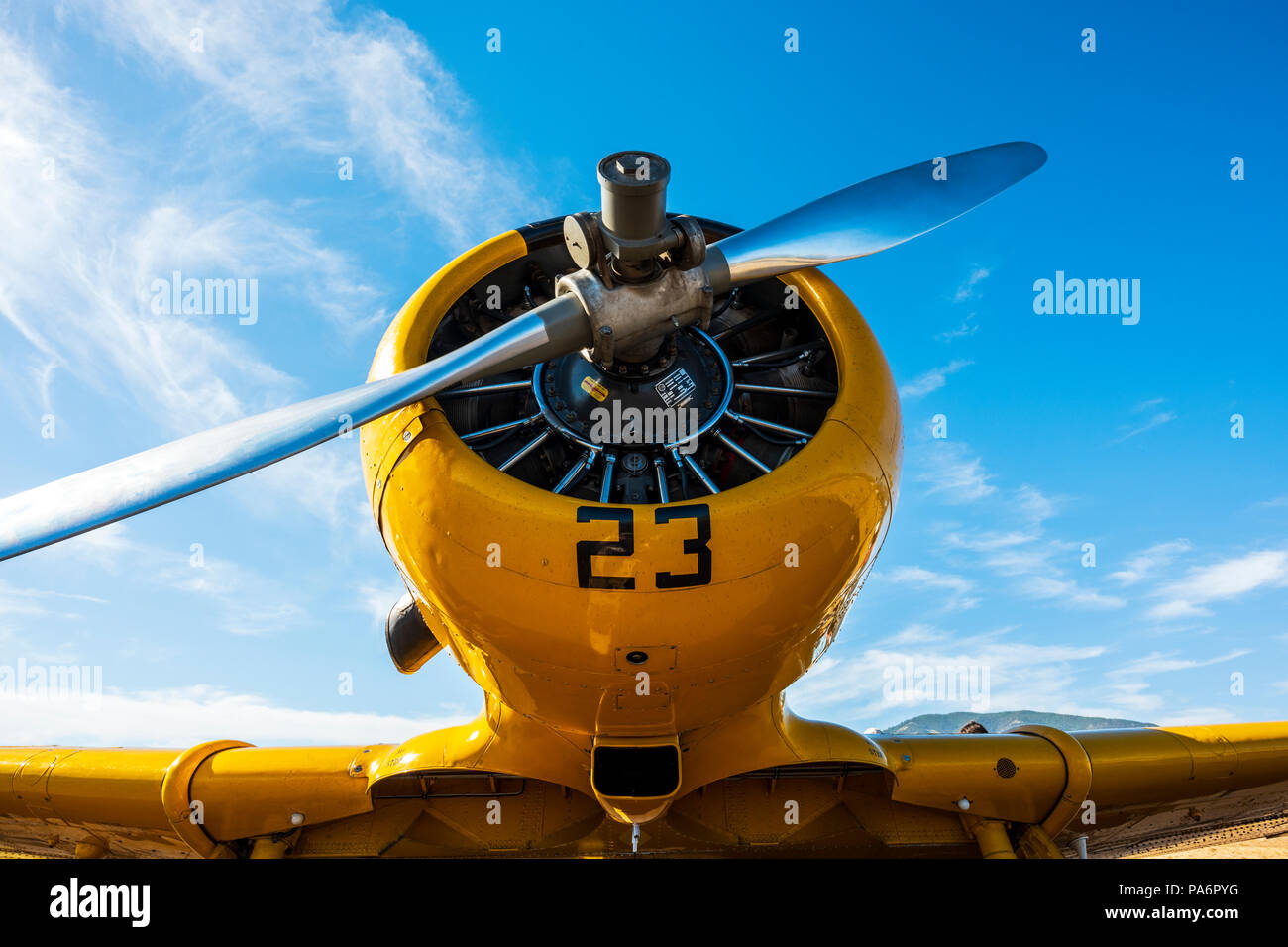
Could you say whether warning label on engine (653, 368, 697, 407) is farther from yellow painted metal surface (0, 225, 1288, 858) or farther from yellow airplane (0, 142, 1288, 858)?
yellow painted metal surface (0, 225, 1288, 858)

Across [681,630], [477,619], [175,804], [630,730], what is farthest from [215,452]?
[175,804]

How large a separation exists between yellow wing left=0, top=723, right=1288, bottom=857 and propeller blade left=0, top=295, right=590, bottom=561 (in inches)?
136

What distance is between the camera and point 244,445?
207 inches

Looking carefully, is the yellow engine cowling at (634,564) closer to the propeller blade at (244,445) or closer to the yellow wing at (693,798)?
the propeller blade at (244,445)

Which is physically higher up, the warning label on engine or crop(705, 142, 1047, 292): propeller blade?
crop(705, 142, 1047, 292): propeller blade

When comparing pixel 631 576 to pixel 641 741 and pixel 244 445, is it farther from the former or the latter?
pixel 244 445

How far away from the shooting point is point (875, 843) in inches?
326

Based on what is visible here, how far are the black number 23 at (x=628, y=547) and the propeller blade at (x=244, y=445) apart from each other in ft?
3.37

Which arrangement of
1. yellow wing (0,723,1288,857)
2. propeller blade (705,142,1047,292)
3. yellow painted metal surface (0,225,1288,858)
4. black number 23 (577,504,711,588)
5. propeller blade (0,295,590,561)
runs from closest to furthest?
1. propeller blade (0,295,590,561)
2. black number 23 (577,504,711,588)
3. yellow painted metal surface (0,225,1288,858)
4. propeller blade (705,142,1047,292)
5. yellow wing (0,723,1288,857)

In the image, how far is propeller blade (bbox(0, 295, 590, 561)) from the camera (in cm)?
477

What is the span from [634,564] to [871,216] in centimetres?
312

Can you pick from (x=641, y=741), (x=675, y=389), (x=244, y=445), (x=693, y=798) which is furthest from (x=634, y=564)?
(x=693, y=798)

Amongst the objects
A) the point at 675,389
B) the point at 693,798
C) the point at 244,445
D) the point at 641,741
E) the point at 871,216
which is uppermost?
the point at 871,216

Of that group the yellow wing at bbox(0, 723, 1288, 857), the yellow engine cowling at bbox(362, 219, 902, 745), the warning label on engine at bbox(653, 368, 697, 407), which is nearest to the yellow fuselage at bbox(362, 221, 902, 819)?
the yellow engine cowling at bbox(362, 219, 902, 745)
